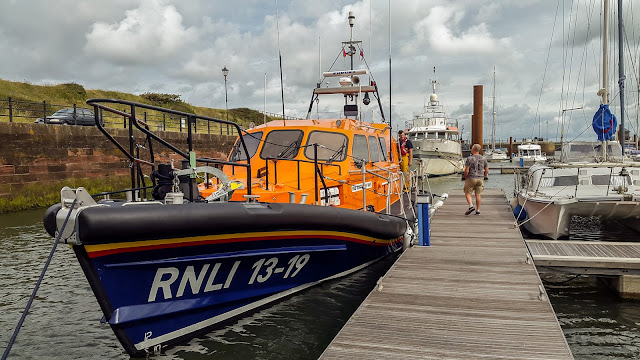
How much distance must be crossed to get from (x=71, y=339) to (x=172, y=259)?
205cm

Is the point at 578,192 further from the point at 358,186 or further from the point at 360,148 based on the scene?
the point at 358,186

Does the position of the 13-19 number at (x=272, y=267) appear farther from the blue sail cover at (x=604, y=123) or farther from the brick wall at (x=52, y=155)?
the blue sail cover at (x=604, y=123)

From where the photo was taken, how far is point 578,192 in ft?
31.0

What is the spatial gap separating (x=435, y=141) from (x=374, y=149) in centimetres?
2542

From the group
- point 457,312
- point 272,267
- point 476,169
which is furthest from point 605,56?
point 272,267

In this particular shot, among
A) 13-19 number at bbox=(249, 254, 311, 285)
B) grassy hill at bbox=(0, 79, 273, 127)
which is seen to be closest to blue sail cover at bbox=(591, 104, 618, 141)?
13-19 number at bbox=(249, 254, 311, 285)

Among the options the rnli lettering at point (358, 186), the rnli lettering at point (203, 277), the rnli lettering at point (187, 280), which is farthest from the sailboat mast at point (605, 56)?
the rnli lettering at point (187, 280)

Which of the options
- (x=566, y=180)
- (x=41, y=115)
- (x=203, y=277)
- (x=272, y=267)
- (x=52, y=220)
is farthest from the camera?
(x=41, y=115)

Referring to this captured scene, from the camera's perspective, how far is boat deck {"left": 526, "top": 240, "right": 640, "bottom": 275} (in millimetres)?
6230

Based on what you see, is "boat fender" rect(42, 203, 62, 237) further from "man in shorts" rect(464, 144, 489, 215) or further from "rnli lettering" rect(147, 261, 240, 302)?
"man in shorts" rect(464, 144, 489, 215)

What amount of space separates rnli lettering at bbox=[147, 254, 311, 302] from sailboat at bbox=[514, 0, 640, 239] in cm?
599

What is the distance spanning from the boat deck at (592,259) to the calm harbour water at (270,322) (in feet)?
1.30

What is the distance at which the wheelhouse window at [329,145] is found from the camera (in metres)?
6.50

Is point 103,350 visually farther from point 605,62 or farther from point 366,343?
point 605,62
